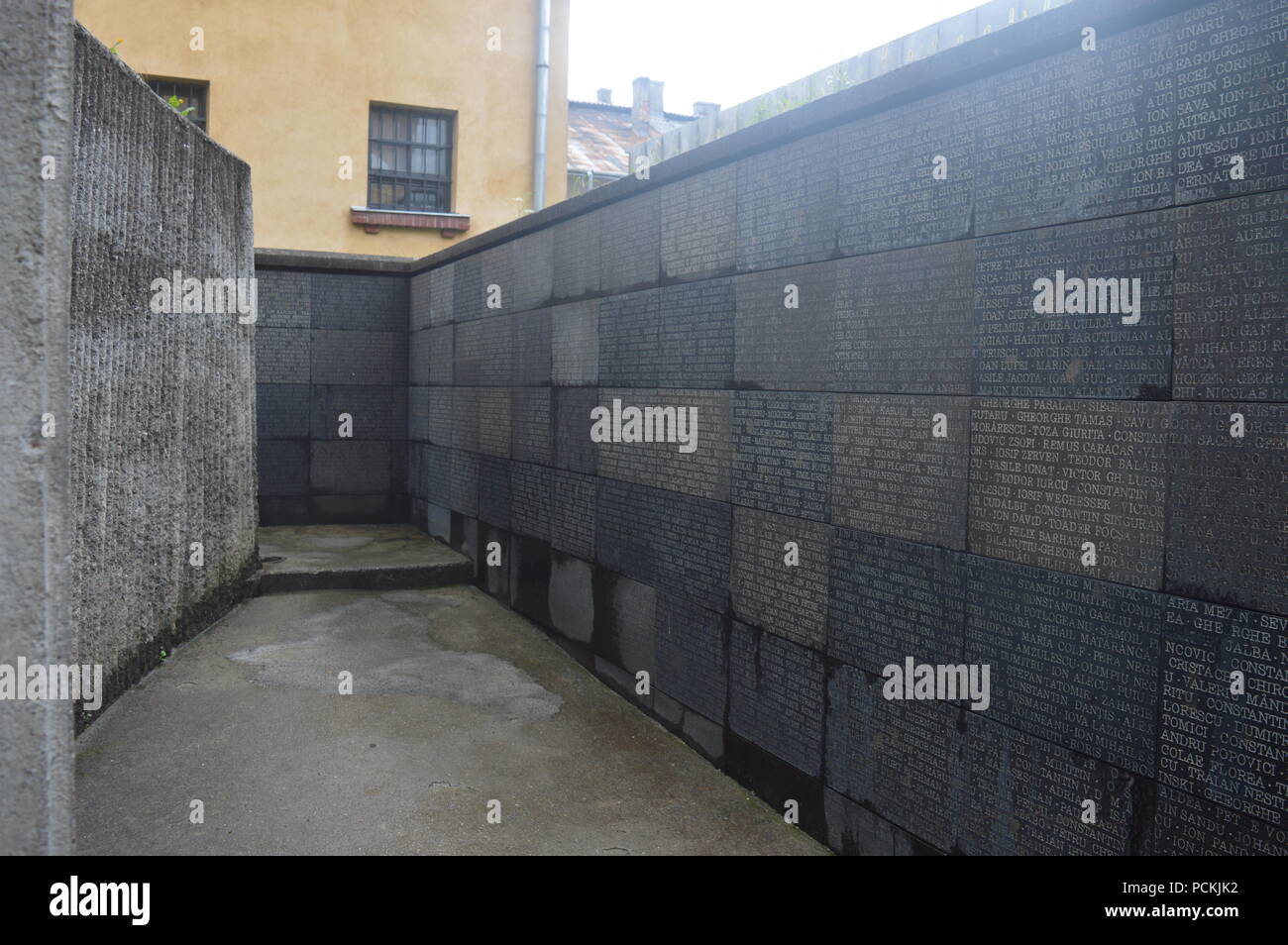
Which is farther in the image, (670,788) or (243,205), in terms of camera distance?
(243,205)

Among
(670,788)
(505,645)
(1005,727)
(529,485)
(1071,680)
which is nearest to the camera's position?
(1071,680)

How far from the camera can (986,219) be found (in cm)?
333

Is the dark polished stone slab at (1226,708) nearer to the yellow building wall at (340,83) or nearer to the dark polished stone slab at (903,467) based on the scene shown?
the dark polished stone slab at (903,467)

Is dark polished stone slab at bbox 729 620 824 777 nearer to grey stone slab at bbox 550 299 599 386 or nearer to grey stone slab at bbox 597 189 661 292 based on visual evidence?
grey stone slab at bbox 597 189 661 292

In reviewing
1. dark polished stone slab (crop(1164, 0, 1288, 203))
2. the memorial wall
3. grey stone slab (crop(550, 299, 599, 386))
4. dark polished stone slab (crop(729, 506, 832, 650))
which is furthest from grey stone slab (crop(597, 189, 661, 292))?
dark polished stone slab (crop(1164, 0, 1288, 203))

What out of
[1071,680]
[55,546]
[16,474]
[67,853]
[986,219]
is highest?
[986,219]

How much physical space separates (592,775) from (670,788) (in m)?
0.39

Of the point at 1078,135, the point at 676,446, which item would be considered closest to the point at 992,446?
the point at 1078,135

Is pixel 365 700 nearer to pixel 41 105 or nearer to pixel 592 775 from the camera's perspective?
pixel 592 775

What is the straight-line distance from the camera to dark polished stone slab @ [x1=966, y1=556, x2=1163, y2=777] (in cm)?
281

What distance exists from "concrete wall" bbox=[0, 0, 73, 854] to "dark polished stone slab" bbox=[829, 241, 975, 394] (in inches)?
104

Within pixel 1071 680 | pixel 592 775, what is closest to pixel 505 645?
pixel 592 775

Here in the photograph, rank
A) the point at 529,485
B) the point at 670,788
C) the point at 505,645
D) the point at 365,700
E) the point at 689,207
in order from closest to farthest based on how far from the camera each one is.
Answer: the point at 670,788
the point at 689,207
the point at 365,700
the point at 505,645
the point at 529,485

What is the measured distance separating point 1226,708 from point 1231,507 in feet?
Result: 1.68
